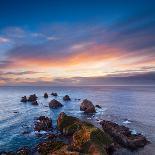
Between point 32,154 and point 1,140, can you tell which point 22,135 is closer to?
point 1,140

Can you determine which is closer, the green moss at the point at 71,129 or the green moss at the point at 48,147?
the green moss at the point at 48,147

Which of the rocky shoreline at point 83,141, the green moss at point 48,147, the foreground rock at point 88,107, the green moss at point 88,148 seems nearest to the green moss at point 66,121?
the rocky shoreline at point 83,141

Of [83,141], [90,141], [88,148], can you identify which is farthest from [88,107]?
[88,148]

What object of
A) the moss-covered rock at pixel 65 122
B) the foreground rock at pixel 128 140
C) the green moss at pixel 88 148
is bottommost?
the foreground rock at pixel 128 140

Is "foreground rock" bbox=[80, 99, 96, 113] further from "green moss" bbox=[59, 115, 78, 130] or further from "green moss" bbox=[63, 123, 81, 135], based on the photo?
"green moss" bbox=[63, 123, 81, 135]

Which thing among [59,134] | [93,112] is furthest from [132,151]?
[93,112]

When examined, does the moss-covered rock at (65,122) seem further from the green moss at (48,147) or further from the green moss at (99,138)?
the green moss at (99,138)

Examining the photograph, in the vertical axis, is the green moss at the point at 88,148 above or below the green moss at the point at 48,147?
above

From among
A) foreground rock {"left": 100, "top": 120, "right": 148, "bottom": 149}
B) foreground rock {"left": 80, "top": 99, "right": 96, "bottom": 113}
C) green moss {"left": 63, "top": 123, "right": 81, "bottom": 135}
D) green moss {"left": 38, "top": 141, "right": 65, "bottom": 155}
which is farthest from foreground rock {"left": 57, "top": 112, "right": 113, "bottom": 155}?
foreground rock {"left": 80, "top": 99, "right": 96, "bottom": 113}

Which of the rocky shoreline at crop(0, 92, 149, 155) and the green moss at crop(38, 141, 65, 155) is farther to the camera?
the green moss at crop(38, 141, 65, 155)

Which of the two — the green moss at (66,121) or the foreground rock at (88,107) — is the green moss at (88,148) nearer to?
the green moss at (66,121)

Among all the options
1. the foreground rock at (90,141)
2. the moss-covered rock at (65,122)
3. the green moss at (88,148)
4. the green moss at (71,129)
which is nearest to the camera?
the green moss at (88,148)

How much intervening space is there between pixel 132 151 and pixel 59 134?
67.8 feet

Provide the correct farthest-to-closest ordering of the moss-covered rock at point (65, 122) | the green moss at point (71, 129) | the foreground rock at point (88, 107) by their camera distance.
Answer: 1. the foreground rock at point (88, 107)
2. the moss-covered rock at point (65, 122)
3. the green moss at point (71, 129)
